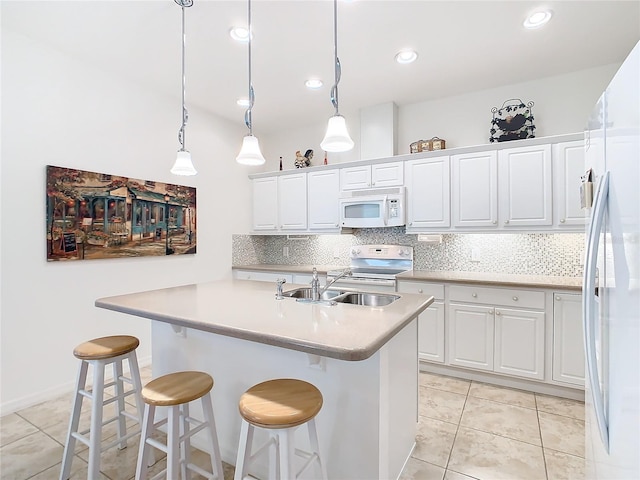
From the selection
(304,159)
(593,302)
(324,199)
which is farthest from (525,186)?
(304,159)

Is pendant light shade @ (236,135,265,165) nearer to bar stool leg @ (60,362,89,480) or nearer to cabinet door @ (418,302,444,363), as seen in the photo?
bar stool leg @ (60,362,89,480)

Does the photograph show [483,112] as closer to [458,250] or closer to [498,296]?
[458,250]

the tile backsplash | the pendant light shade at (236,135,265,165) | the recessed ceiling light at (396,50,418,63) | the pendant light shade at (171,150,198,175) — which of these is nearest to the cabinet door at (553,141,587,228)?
the tile backsplash

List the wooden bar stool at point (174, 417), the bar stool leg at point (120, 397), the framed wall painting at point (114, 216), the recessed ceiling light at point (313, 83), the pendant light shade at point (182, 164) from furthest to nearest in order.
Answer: the recessed ceiling light at point (313, 83)
the framed wall painting at point (114, 216)
the pendant light shade at point (182, 164)
the bar stool leg at point (120, 397)
the wooden bar stool at point (174, 417)

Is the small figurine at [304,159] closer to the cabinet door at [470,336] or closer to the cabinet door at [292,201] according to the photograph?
the cabinet door at [292,201]

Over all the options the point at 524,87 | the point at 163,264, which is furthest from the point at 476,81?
the point at 163,264

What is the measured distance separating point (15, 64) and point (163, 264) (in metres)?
1.97

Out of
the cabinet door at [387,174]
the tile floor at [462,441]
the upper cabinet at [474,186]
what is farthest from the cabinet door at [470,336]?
the cabinet door at [387,174]

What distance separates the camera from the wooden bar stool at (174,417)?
4.74 ft

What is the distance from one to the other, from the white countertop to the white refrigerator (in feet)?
2.14

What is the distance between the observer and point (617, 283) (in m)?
0.88

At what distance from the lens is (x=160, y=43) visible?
8.55 feet

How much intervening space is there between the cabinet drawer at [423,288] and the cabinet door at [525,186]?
32.6 inches

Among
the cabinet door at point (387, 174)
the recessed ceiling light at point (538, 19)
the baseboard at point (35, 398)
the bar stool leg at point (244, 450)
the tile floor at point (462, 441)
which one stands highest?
the recessed ceiling light at point (538, 19)
